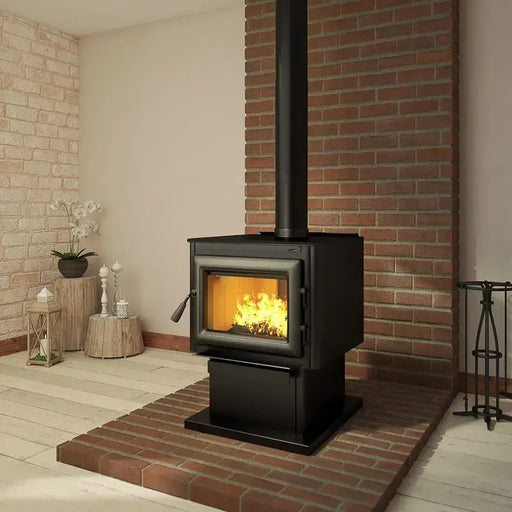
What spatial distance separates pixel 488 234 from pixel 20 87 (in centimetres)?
308

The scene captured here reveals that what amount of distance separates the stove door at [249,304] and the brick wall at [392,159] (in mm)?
922

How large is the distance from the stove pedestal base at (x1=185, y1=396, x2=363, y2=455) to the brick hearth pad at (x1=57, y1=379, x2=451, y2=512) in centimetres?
3

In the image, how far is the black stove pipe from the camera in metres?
2.42

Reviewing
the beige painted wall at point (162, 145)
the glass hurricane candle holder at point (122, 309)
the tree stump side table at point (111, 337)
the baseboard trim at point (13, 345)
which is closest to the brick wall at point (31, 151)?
the baseboard trim at point (13, 345)

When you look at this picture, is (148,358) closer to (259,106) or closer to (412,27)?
(259,106)

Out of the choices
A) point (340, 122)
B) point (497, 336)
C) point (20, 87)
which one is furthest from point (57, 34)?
point (497, 336)

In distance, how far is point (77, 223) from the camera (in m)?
4.37

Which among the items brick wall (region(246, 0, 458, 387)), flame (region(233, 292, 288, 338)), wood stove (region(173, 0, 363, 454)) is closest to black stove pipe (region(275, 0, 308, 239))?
wood stove (region(173, 0, 363, 454))

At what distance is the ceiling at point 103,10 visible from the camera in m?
3.62

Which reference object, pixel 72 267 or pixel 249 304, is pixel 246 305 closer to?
pixel 249 304

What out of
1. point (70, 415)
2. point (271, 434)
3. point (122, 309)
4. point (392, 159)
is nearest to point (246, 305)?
point (271, 434)

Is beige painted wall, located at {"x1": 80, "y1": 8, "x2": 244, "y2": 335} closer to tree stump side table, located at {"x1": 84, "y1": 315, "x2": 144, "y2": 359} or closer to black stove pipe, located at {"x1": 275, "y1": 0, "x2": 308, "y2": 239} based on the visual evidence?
tree stump side table, located at {"x1": 84, "y1": 315, "x2": 144, "y2": 359}

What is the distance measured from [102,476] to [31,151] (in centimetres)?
261

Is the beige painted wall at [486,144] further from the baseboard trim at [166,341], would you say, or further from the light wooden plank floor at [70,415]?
the baseboard trim at [166,341]
